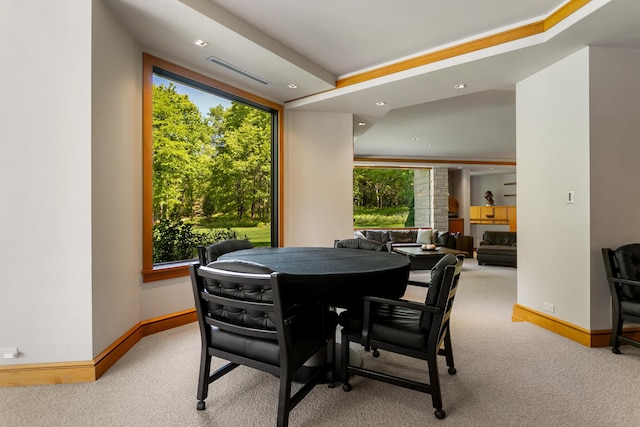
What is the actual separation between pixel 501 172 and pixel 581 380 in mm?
10763

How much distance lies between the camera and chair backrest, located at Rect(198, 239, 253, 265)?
279cm

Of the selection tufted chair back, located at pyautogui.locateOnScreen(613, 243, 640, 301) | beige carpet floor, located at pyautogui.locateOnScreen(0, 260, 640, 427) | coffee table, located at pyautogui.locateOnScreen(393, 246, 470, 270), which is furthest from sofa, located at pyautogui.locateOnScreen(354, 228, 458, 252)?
beige carpet floor, located at pyautogui.locateOnScreen(0, 260, 640, 427)

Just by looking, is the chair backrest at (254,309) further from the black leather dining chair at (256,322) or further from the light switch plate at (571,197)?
the light switch plate at (571,197)

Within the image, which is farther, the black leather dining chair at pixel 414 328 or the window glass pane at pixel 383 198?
the window glass pane at pixel 383 198

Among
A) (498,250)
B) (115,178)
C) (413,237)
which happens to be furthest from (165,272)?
(413,237)

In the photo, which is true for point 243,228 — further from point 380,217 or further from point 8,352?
point 380,217

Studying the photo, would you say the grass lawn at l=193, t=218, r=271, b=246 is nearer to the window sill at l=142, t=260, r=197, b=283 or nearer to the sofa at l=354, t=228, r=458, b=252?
the window sill at l=142, t=260, r=197, b=283

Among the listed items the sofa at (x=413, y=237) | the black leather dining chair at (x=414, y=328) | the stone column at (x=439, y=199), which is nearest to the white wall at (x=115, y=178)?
the black leather dining chair at (x=414, y=328)

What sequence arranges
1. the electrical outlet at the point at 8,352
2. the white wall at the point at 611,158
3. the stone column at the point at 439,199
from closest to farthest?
the electrical outlet at the point at 8,352 < the white wall at the point at 611,158 < the stone column at the point at 439,199

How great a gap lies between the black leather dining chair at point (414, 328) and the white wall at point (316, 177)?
2.72m

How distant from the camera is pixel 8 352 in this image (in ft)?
7.29

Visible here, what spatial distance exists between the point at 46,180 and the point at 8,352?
117 centimetres

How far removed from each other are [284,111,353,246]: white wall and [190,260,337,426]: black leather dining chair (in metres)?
2.83

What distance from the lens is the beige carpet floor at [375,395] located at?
1878 mm
